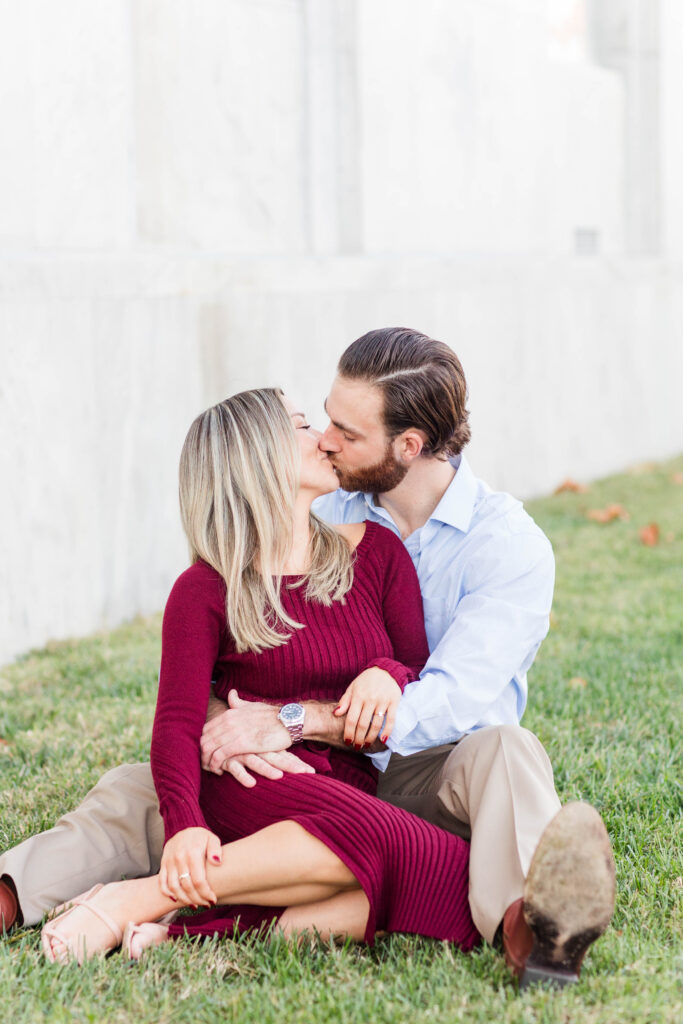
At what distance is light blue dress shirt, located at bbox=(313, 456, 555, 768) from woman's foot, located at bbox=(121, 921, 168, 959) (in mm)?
678

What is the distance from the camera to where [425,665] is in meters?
3.45

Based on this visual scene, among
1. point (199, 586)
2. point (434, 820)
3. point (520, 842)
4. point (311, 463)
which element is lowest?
point (434, 820)

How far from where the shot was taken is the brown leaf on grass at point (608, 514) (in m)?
8.68

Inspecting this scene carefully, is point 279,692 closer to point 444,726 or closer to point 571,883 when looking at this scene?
point 444,726

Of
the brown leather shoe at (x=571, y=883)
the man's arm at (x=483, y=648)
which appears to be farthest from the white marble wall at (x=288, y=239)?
the brown leather shoe at (x=571, y=883)

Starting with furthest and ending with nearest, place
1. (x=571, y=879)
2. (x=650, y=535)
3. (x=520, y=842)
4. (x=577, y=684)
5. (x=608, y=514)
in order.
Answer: (x=608, y=514) → (x=650, y=535) → (x=577, y=684) → (x=520, y=842) → (x=571, y=879)

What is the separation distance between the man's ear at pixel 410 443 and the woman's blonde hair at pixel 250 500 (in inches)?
18.1

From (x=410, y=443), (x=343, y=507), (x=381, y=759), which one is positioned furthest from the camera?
(x=343, y=507)

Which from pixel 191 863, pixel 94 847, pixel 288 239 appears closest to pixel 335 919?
pixel 191 863

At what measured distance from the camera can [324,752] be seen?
3.27 meters

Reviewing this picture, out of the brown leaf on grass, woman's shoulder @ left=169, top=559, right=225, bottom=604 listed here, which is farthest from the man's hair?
the brown leaf on grass

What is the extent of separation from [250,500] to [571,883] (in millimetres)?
1224

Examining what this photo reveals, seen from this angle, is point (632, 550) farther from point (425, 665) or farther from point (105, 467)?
point (425, 665)

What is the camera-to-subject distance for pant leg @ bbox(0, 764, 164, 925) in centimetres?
329
